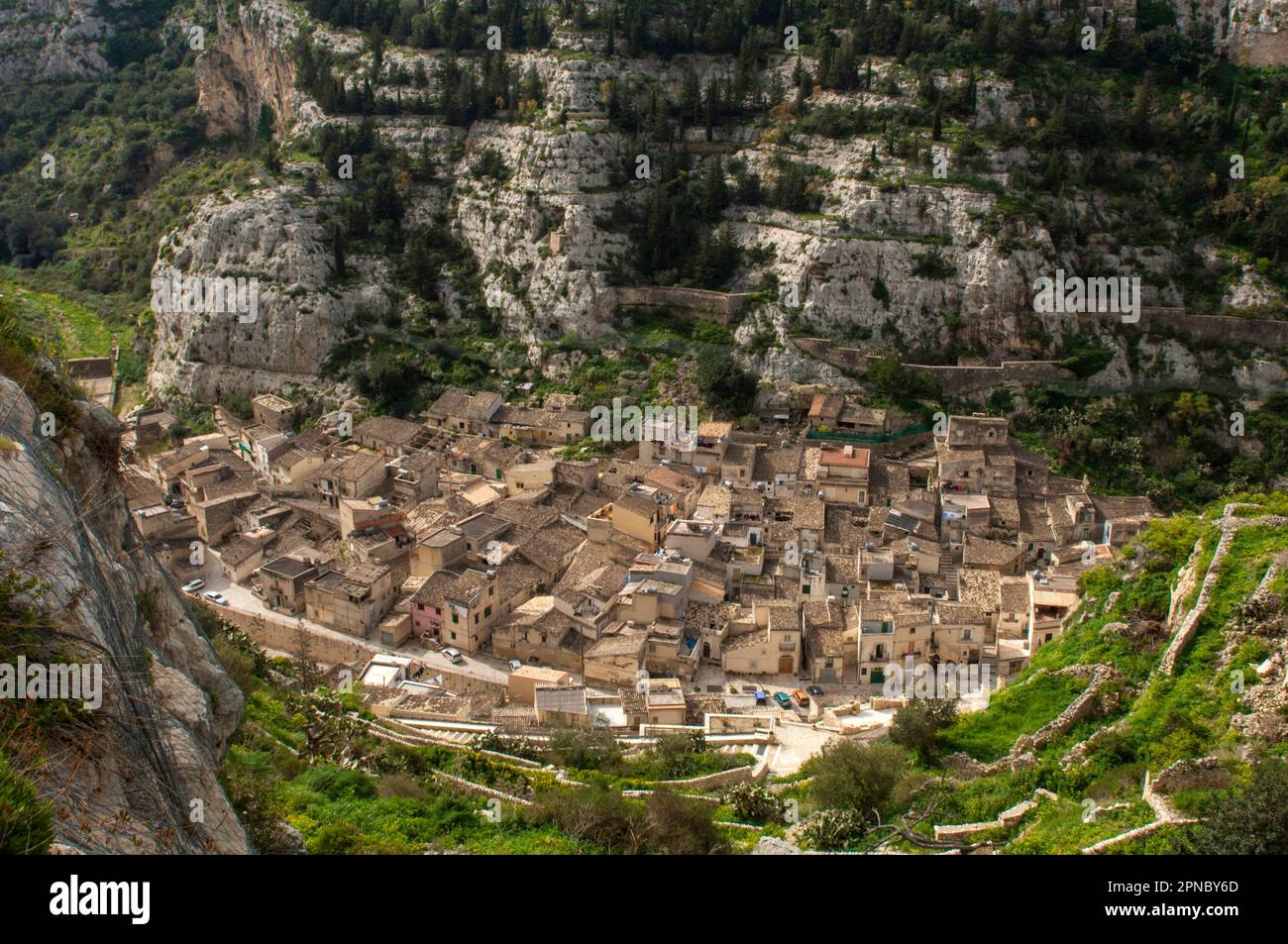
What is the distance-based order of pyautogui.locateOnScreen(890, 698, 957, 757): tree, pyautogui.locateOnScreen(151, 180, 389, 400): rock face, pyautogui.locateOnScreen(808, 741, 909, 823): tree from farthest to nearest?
1. pyautogui.locateOnScreen(151, 180, 389, 400): rock face
2. pyautogui.locateOnScreen(890, 698, 957, 757): tree
3. pyautogui.locateOnScreen(808, 741, 909, 823): tree

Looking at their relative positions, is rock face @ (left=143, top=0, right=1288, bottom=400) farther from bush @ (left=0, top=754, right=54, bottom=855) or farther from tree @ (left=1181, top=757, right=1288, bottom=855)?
bush @ (left=0, top=754, right=54, bottom=855)

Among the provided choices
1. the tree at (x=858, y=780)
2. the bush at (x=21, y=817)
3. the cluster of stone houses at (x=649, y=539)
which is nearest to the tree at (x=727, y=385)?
the cluster of stone houses at (x=649, y=539)

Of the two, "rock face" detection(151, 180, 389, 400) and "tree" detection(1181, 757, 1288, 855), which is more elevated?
"rock face" detection(151, 180, 389, 400)

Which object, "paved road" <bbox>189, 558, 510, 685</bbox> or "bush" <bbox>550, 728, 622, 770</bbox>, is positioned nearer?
"bush" <bbox>550, 728, 622, 770</bbox>

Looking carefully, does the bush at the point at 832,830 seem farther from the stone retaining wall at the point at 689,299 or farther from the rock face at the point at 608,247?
the stone retaining wall at the point at 689,299

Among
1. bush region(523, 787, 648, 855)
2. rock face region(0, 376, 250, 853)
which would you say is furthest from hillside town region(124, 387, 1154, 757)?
rock face region(0, 376, 250, 853)
